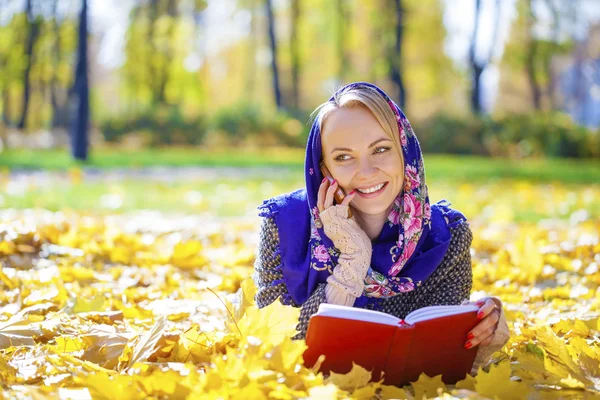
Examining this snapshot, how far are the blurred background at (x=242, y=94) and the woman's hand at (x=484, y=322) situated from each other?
5.44 m

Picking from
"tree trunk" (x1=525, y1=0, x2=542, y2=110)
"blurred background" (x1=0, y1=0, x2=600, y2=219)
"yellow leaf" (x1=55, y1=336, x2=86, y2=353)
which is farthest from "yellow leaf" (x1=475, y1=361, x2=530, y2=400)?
"tree trunk" (x1=525, y1=0, x2=542, y2=110)

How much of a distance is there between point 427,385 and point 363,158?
2.48 feet

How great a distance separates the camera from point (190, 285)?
145 inches

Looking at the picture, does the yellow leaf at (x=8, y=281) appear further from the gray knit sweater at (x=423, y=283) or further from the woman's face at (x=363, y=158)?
the woman's face at (x=363, y=158)

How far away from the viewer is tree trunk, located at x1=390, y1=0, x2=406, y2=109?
73.7 ft

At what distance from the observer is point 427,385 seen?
210cm

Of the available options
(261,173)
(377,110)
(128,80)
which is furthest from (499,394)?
(128,80)

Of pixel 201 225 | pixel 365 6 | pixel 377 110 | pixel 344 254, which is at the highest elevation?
pixel 365 6

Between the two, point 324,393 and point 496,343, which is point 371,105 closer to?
point 496,343

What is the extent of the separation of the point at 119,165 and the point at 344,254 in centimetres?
1137

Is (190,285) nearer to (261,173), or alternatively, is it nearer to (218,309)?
(218,309)

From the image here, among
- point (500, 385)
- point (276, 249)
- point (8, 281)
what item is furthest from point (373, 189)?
point (8, 281)

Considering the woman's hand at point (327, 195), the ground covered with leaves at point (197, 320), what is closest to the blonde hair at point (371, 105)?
the woman's hand at point (327, 195)

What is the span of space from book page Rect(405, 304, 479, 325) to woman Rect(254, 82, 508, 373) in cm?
14
